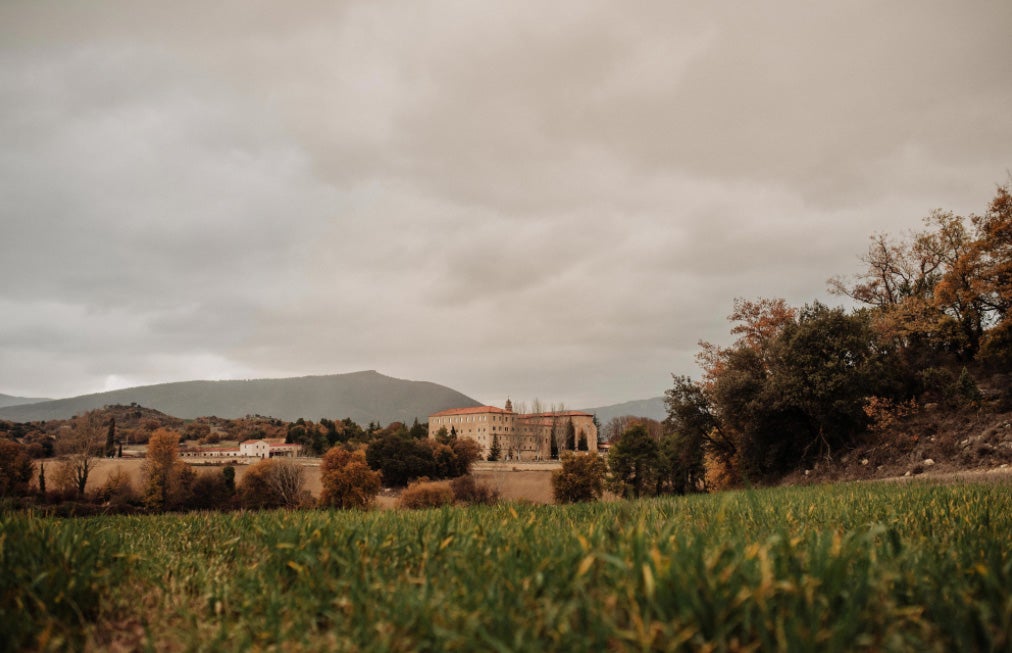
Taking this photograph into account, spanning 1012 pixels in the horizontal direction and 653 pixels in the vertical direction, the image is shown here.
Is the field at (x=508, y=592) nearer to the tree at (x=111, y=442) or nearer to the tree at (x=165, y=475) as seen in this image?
the tree at (x=165, y=475)

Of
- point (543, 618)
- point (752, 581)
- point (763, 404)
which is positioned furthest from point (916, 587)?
point (763, 404)

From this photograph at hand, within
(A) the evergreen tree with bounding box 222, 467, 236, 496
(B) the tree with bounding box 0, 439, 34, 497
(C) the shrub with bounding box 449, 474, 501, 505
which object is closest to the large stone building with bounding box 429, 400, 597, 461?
(C) the shrub with bounding box 449, 474, 501, 505

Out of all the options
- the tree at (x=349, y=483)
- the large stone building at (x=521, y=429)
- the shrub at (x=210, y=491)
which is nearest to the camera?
the tree at (x=349, y=483)

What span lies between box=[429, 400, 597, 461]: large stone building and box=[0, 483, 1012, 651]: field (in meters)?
125

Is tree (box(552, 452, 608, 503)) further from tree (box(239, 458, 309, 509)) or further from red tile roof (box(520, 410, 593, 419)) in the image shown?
red tile roof (box(520, 410, 593, 419))

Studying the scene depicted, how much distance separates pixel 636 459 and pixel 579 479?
22.3 ft

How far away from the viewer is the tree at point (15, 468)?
6751 centimetres

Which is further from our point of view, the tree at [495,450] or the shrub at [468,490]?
the tree at [495,450]

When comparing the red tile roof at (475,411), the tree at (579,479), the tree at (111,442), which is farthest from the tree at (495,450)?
the tree at (579,479)

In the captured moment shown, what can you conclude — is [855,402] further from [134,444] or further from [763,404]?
[134,444]

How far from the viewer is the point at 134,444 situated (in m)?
124

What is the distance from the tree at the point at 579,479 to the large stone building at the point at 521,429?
6341 centimetres

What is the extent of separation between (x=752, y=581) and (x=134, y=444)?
5964 inches

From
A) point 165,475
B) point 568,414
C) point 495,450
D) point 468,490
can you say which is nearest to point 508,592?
point 468,490
